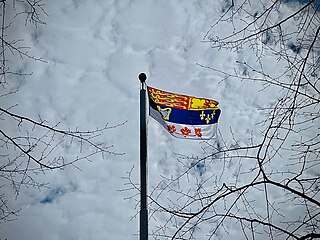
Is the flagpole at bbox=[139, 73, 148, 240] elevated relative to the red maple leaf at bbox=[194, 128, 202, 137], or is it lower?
lower

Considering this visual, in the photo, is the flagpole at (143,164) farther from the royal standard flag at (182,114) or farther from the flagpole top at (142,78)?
the royal standard flag at (182,114)

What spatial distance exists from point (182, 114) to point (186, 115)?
102 mm

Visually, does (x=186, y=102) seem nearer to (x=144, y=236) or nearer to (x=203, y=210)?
(x=144, y=236)

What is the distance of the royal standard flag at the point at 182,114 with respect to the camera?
8562 millimetres

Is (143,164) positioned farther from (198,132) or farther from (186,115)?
(186,115)

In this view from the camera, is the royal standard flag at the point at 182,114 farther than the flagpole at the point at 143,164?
Yes

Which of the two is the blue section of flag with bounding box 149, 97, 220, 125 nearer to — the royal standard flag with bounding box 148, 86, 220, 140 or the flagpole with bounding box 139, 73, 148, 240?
the royal standard flag with bounding box 148, 86, 220, 140

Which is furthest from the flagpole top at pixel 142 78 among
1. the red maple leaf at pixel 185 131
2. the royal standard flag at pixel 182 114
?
the red maple leaf at pixel 185 131

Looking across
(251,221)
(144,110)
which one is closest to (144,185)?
(144,110)

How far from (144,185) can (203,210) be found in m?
2.85

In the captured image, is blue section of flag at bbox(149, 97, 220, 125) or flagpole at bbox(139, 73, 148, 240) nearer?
flagpole at bbox(139, 73, 148, 240)

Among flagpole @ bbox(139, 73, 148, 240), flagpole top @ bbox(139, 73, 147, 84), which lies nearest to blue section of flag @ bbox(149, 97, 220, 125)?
flagpole top @ bbox(139, 73, 147, 84)

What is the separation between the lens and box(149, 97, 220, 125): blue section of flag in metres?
8.66

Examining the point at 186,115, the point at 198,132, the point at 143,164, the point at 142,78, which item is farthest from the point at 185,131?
the point at 143,164
